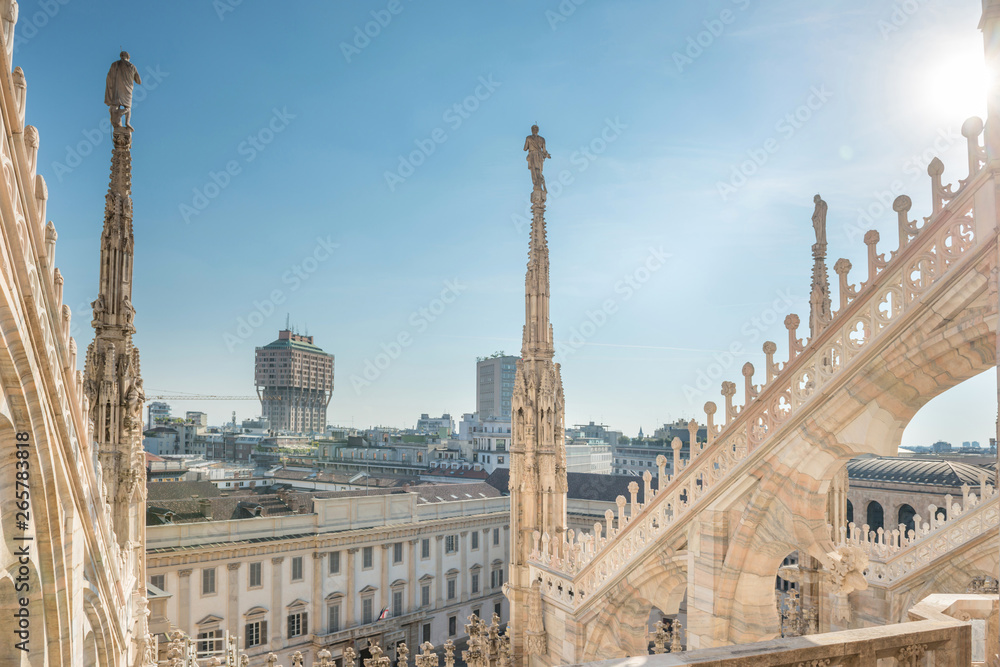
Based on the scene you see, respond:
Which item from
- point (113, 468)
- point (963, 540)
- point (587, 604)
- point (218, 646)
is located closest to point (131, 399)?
point (113, 468)

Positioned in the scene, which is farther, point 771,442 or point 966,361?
point 771,442

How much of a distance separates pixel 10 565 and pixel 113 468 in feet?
26.2

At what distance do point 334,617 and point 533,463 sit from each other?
32570 millimetres

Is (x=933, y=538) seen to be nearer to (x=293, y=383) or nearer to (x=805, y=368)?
(x=805, y=368)

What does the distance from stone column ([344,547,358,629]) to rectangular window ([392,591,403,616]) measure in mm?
3032

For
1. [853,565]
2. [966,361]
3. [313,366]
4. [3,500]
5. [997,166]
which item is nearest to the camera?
[3,500]

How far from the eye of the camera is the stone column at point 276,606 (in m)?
38.6

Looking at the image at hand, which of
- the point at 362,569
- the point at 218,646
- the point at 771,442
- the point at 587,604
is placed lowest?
the point at 218,646

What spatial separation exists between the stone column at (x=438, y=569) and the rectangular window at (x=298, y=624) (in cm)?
1026

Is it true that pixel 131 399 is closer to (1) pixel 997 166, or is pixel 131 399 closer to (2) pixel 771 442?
(2) pixel 771 442

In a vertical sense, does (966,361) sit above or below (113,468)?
above

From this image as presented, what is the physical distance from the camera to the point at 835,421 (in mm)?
8672

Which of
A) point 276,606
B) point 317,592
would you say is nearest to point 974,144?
point 276,606

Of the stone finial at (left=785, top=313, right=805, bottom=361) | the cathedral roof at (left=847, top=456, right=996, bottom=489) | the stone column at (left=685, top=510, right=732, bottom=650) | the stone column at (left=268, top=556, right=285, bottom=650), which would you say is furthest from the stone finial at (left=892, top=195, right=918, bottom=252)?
the stone column at (left=268, top=556, right=285, bottom=650)
